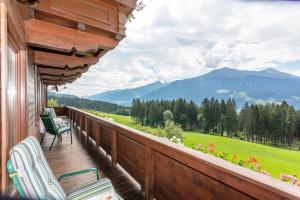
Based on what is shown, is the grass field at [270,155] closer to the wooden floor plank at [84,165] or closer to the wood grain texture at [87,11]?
the wooden floor plank at [84,165]

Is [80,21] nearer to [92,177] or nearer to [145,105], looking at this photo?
[92,177]

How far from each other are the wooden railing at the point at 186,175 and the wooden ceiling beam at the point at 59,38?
1490 mm

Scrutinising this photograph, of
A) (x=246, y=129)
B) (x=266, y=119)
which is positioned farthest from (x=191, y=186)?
(x=246, y=129)

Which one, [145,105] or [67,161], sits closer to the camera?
[67,161]

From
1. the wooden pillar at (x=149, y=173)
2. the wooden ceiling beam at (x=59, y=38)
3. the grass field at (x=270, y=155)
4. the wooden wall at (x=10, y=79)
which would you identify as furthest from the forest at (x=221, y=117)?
the wooden wall at (x=10, y=79)

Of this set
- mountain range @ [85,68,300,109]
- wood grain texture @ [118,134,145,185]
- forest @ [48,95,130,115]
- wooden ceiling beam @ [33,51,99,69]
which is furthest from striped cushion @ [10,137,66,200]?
mountain range @ [85,68,300,109]

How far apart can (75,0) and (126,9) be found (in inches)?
34.4

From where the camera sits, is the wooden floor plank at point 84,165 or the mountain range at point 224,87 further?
the mountain range at point 224,87

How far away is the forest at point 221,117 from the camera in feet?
73.3

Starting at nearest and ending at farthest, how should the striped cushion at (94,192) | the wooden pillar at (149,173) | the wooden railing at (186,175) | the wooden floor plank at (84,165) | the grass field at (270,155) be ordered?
the wooden railing at (186,175), the striped cushion at (94,192), the wooden pillar at (149,173), the wooden floor plank at (84,165), the grass field at (270,155)

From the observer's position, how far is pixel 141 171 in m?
2.86

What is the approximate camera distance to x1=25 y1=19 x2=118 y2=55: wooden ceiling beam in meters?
2.77

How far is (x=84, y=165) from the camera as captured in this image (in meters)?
4.10

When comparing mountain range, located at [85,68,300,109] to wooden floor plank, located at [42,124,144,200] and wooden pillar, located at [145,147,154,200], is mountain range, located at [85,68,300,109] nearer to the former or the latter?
wooden floor plank, located at [42,124,144,200]
